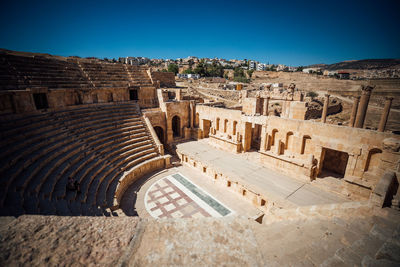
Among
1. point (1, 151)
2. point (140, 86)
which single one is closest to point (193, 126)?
point (140, 86)

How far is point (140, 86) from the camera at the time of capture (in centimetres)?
1877

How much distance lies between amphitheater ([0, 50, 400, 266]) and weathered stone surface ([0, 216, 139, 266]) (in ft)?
0.05

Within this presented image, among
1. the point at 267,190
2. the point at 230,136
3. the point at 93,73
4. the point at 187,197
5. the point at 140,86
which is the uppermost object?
the point at 93,73

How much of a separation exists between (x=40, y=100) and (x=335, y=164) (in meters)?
20.1

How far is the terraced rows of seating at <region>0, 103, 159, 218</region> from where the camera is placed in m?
6.43

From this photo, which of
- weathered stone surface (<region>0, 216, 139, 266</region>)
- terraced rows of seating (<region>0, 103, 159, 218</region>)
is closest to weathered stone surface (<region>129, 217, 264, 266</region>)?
weathered stone surface (<region>0, 216, 139, 266</region>)

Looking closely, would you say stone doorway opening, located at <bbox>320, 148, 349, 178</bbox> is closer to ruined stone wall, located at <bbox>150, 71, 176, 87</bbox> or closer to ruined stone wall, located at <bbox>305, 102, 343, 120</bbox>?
ruined stone wall, located at <bbox>305, 102, 343, 120</bbox>

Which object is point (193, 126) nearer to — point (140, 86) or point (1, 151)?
point (140, 86)

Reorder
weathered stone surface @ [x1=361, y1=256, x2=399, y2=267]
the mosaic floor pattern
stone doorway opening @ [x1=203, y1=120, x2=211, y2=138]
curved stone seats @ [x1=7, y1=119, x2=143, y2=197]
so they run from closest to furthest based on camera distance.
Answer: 1. weathered stone surface @ [x1=361, y1=256, x2=399, y2=267]
2. curved stone seats @ [x1=7, y1=119, x2=143, y2=197]
3. the mosaic floor pattern
4. stone doorway opening @ [x1=203, y1=120, x2=211, y2=138]

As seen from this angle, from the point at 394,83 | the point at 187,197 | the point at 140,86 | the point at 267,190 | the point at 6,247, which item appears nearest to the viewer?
the point at 6,247

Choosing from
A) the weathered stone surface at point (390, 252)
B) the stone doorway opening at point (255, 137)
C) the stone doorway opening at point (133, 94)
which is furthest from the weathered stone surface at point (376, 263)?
the stone doorway opening at point (133, 94)

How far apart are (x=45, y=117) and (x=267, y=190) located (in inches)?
562

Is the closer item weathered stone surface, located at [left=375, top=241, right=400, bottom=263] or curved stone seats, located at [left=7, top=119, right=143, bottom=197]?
weathered stone surface, located at [left=375, top=241, right=400, bottom=263]

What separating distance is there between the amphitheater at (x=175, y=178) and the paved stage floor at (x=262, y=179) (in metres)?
0.10
